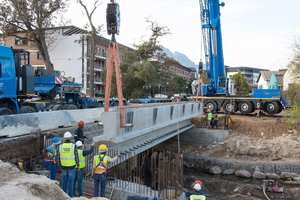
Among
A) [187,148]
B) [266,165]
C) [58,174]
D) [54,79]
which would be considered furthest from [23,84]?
[266,165]

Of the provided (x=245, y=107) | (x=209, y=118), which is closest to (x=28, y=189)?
(x=209, y=118)

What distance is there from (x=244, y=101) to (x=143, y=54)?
2331 centimetres

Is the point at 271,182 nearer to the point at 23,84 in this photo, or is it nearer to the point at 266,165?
the point at 266,165

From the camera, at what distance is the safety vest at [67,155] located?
6.15 meters

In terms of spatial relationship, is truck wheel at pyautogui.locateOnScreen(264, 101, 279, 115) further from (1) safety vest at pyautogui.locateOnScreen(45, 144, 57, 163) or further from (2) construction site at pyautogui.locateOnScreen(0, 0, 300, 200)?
(1) safety vest at pyautogui.locateOnScreen(45, 144, 57, 163)

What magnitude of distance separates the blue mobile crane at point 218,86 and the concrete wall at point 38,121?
13808mm

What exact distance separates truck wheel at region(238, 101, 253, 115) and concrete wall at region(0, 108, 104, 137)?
47.6 ft

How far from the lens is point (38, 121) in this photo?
29.5ft

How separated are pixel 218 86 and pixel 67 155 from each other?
754 inches

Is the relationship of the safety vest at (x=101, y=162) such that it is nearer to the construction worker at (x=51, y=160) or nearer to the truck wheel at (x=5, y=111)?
the construction worker at (x=51, y=160)

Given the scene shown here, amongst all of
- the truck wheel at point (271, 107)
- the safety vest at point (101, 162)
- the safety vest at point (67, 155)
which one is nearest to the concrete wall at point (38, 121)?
the safety vest at point (67, 155)

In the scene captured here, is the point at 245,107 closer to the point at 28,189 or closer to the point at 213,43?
the point at 213,43

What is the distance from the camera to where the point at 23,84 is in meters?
10.9

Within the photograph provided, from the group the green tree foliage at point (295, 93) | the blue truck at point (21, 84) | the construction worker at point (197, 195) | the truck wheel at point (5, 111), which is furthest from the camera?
the green tree foliage at point (295, 93)
